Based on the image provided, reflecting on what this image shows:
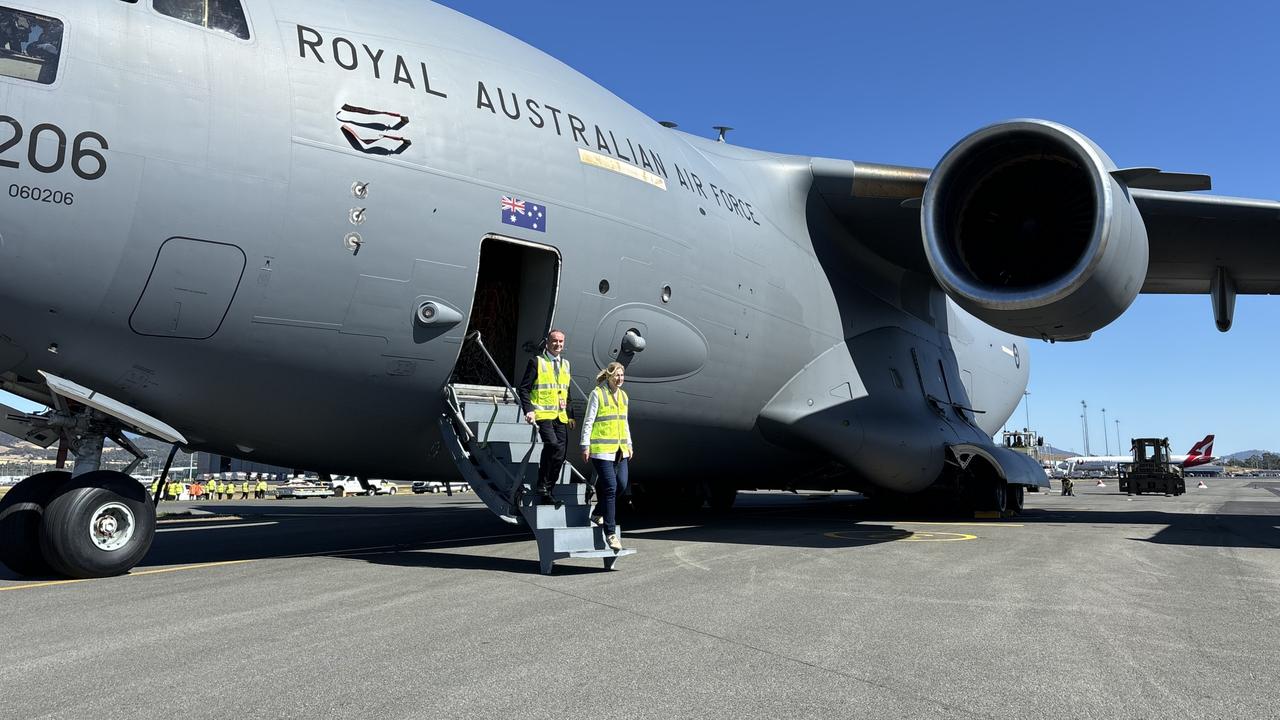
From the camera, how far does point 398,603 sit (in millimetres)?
4832

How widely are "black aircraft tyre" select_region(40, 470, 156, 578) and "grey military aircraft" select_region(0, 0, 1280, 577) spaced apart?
2 centimetres

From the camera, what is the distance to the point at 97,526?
18.9ft

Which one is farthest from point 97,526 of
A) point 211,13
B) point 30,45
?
point 211,13

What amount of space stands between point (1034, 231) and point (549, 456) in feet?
21.3

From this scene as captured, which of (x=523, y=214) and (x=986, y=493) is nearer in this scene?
(x=523, y=214)

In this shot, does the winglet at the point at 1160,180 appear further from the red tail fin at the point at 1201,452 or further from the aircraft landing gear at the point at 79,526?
the red tail fin at the point at 1201,452

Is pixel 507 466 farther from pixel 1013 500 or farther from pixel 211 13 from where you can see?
pixel 1013 500

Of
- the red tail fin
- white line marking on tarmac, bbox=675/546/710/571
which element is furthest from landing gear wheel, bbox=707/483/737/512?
the red tail fin

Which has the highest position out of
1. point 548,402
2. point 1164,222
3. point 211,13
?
point 1164,222

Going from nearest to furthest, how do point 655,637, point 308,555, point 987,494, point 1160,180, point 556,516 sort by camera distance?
point 655,637 → point 556,516 → point 308,555 → point 1160,180 → point 987,494

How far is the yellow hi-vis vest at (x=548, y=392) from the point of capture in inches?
268

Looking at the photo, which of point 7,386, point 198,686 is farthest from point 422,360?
point 198,686

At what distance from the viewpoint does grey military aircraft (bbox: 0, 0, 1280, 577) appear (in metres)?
5.35

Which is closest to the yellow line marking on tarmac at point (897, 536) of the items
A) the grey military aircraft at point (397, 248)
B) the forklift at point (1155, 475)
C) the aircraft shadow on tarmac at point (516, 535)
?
the aircraft shadow on tarmac at point (516, 535)
